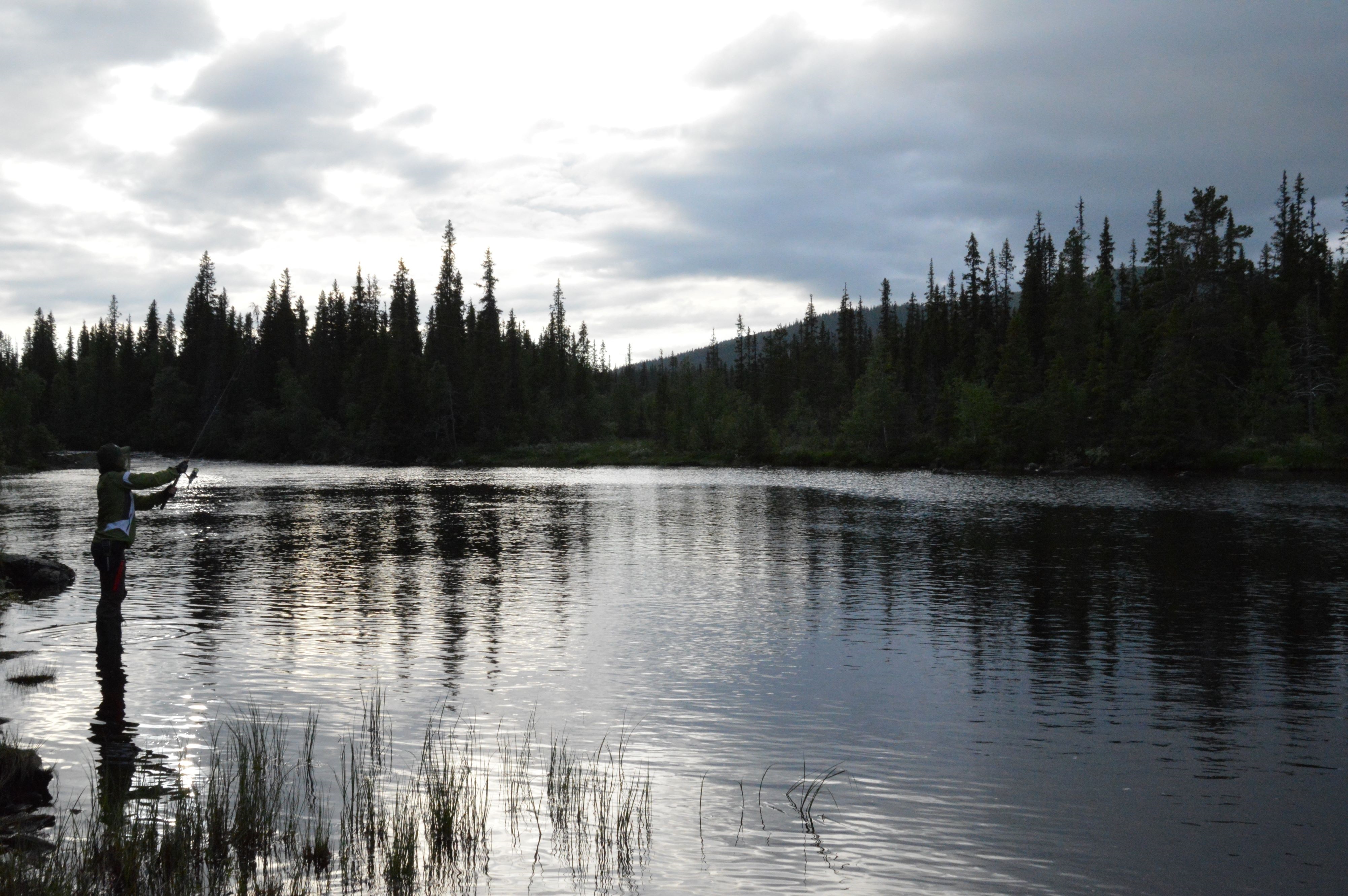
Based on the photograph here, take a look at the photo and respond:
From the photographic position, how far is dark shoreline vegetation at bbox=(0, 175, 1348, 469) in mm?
92250

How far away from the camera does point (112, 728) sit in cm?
1179

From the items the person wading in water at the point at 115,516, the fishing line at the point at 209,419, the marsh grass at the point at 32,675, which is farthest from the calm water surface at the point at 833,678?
the fishing line at the point at 209,419

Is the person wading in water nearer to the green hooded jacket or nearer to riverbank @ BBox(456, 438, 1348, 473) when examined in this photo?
the green hooded jacket

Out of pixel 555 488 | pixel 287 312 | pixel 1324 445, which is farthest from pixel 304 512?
pixel 287 312

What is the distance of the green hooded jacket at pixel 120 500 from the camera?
567 inches

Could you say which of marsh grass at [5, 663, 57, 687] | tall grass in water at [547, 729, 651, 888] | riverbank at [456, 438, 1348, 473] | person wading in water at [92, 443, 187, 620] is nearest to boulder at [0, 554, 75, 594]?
marsh grass at [5, 663, 57, 687]

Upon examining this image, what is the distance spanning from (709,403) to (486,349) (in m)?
33.0

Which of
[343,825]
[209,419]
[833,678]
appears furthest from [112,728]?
[833,678]

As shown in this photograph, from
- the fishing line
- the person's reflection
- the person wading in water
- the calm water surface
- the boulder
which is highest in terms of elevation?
the fishing line

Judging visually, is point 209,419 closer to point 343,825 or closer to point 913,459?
point 343,825

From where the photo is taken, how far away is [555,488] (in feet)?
239

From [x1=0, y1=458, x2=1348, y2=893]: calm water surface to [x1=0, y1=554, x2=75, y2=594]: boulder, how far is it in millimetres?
1038

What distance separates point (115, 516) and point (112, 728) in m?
4.02

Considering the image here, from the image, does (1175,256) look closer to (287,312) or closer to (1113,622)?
(1113,622)
